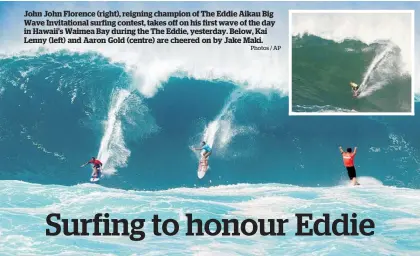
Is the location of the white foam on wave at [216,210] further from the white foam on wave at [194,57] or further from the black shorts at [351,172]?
the white foam on wave at [194,57]

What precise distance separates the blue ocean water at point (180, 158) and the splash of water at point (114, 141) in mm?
17

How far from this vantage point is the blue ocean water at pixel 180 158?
952 cm

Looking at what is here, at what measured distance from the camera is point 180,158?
10.0 metres

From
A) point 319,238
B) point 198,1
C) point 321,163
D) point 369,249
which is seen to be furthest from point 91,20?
point 369,249

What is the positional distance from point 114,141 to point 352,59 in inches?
164

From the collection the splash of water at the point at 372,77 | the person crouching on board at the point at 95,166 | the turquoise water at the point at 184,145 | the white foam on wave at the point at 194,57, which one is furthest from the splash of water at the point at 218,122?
the splash of water at the point at 372,77

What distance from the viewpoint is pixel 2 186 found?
9820 millimetres

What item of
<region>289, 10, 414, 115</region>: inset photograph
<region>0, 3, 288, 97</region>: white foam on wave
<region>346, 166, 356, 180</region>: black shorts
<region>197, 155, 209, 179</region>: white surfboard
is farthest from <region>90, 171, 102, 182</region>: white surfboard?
<region>346, 166, 356, 180</region>: black shorts

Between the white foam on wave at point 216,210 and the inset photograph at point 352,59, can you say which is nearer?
the white foam on wave at point 216,210

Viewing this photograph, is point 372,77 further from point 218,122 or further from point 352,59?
point 218,122

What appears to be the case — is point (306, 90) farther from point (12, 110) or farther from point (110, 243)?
point (12, 110)

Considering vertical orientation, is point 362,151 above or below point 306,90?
below

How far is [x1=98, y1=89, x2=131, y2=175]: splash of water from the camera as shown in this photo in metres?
10.0

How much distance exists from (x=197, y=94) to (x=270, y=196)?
82.0 inches
